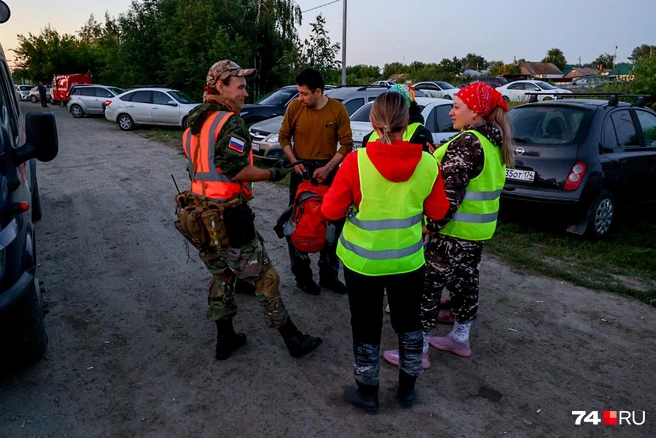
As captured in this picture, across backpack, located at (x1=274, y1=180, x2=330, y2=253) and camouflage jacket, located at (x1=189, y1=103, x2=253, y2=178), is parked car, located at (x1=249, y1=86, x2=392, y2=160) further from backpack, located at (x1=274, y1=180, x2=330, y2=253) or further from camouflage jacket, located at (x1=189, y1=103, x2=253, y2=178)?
camouflage jacket, located at (x1=189, y1=103, x2=253, y2=178)

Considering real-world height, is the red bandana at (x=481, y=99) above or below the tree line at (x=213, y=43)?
below

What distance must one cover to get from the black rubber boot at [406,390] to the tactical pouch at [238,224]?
50.2 inches

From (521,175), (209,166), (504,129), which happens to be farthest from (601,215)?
(209,166)

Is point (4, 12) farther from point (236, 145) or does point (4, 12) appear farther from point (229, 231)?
point (229, 231)

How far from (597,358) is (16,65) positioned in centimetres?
5255

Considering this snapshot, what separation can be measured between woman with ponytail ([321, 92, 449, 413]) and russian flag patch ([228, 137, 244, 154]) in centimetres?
70

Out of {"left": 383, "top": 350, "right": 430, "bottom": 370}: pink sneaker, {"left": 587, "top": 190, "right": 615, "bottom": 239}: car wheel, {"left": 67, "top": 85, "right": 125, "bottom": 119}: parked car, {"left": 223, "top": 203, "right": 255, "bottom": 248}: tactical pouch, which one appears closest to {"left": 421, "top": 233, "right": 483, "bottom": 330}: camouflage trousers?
{"left": 383, "top": 350, "right": 430, "bottom": 370}: pink sneaker

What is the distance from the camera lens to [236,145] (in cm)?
305

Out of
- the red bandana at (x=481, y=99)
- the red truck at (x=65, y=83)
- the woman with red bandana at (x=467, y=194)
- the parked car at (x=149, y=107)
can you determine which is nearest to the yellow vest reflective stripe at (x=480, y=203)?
the woman with red bandana at (x=467, y=194)

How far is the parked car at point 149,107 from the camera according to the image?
57.5ft

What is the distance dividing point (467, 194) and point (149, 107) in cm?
1655

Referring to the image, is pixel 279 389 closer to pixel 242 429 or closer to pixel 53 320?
pixel 242 429

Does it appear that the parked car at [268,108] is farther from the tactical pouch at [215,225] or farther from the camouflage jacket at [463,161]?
the camouflage jacket at [463,161]

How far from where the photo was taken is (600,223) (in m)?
6.19
